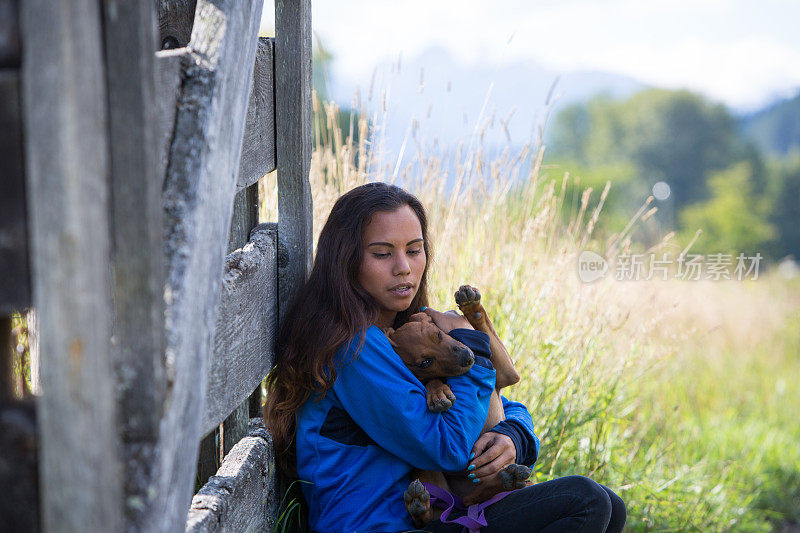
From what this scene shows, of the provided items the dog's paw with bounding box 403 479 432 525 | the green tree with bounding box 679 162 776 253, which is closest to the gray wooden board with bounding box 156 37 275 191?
the dog's paw with bounding box 403 479 432 525

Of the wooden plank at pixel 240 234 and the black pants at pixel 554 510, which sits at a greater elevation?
the wooden plank at pixel 240 234

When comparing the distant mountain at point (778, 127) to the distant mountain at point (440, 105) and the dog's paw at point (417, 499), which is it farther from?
the dog's paw at point (417, 499)

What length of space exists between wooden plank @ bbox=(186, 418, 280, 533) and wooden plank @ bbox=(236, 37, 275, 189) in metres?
0.76

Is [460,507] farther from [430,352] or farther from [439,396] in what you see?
[430,352]

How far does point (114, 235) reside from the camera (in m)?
1.07

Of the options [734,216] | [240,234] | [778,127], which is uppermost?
[240,234]

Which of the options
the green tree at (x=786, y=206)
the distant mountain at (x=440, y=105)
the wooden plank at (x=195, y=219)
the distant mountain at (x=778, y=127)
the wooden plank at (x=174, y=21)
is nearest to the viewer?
the wooden plank at (x=195, y=219)

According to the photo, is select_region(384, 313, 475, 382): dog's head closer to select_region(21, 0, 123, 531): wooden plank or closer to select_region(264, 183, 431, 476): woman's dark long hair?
select_region(264, 183, 431, 476): woman's dark long hair

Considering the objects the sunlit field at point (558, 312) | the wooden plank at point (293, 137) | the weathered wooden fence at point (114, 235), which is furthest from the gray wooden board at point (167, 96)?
the sunlit field at point (558, 312)

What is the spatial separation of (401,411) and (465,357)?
26 centimetres

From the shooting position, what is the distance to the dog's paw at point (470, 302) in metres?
2.41

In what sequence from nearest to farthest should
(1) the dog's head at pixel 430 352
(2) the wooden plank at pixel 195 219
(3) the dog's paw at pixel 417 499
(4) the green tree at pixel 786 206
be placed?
(2) the wooden plank at pixel 195 219
(3) the dog's paw at pixel 417 499
(1) the dog's head at pixel 430 352
(4) the green tree at pixel 786 206

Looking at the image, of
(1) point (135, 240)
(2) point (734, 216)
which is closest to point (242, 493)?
(1) point (135, 240)

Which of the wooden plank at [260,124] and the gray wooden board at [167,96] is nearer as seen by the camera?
the gray wooden board at [167,96]
